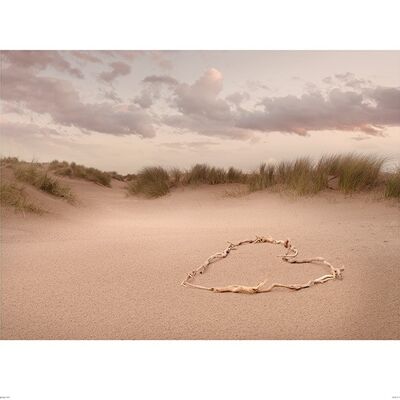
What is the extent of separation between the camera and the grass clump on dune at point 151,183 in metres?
2.65

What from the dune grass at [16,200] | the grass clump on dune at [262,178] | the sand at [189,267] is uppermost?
the grass clump on dune at [262,178]

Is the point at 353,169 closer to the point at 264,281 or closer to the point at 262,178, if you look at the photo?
the point at 262,178

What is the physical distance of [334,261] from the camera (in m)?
2.16

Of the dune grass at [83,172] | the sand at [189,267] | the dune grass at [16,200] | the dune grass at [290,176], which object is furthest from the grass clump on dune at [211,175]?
the dune grass at [16,200]

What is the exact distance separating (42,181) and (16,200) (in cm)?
21

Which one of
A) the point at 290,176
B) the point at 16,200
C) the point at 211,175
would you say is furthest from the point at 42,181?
the point at 290,176

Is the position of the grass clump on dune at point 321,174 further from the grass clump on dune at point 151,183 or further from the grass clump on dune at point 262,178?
the grass clump on dune at point 151,183

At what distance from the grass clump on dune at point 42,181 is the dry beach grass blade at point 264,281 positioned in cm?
122

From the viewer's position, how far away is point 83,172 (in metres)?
2.72

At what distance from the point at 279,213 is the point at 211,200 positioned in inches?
19.6

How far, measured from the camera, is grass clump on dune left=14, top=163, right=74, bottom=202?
9.80 ft

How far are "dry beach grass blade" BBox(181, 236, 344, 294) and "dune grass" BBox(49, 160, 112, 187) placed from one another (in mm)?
828

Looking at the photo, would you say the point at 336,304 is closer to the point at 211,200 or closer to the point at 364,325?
the point at 364,325

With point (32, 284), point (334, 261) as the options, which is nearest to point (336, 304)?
point (334, 261)
